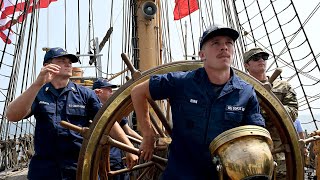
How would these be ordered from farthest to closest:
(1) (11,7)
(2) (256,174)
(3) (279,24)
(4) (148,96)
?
(1) (11,7) < (3) (279,24) < (4) (148,96) < (2) (256,174)

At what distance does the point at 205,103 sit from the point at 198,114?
5 cm

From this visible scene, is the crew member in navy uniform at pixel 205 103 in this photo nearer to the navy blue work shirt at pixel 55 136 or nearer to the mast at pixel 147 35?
the navy blue work shirt at pixel 55 136

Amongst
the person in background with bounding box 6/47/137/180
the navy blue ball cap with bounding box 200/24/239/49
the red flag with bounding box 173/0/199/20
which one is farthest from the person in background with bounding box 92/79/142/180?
the red flag with bounding box 173/0/199/20

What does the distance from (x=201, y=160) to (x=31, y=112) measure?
38.5 inches

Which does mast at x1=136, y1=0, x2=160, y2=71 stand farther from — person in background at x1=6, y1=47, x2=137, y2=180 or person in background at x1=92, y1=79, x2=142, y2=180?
person in background at x1=6, y1=47, x2=137, y2=180

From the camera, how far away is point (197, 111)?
1.64 metres

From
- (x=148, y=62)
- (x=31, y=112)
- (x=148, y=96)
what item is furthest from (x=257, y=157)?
(x=148, y=62)

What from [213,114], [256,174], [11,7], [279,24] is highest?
[11,7]

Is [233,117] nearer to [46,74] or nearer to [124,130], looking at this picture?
[46,74]

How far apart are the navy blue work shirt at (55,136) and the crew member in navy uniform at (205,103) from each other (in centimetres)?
63

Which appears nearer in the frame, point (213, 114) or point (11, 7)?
point (213, 114)

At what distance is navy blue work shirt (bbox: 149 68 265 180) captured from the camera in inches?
63.9

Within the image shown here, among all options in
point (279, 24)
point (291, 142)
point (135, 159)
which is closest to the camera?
point (291, 142)

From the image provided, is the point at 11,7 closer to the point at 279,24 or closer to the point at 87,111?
the point at 279,24
